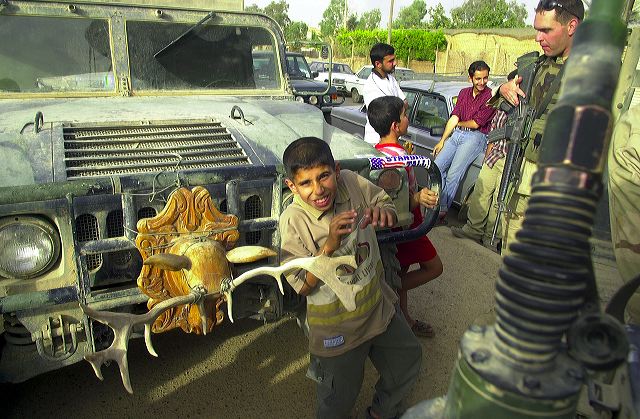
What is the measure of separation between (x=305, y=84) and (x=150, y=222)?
374 inches

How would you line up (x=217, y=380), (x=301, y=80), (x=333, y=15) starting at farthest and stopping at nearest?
1. (x=333, y=15)
2. (x=301, y=80)
3. (x=217, y=380)

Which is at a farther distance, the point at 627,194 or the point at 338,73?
the point at 338,73

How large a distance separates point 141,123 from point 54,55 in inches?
41.0

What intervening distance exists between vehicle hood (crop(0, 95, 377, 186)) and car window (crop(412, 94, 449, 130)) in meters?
2.87

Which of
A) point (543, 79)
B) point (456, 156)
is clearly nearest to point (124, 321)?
point (543, 79)

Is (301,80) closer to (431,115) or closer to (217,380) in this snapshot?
(431,115)

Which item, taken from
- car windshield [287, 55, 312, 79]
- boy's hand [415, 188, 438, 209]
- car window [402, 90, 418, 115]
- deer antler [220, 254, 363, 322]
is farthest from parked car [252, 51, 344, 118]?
deer antler [220, 254, 363, 322]

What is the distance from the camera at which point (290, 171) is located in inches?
77.2

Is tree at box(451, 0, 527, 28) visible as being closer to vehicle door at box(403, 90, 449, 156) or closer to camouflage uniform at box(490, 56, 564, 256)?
vehicle door at box(403, 90, 449, 156)

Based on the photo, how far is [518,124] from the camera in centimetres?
365

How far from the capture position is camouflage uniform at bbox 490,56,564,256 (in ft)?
11.0

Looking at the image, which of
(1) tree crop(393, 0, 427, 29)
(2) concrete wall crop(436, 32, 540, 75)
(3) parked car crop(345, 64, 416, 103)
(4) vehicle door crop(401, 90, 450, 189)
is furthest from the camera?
(1) tree crop(393, 0, 427, 29)

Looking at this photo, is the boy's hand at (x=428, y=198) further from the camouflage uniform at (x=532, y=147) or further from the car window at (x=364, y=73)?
the car window at (x=364, y=73)

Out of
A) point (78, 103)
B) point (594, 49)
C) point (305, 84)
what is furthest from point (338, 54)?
point (594, 49)
